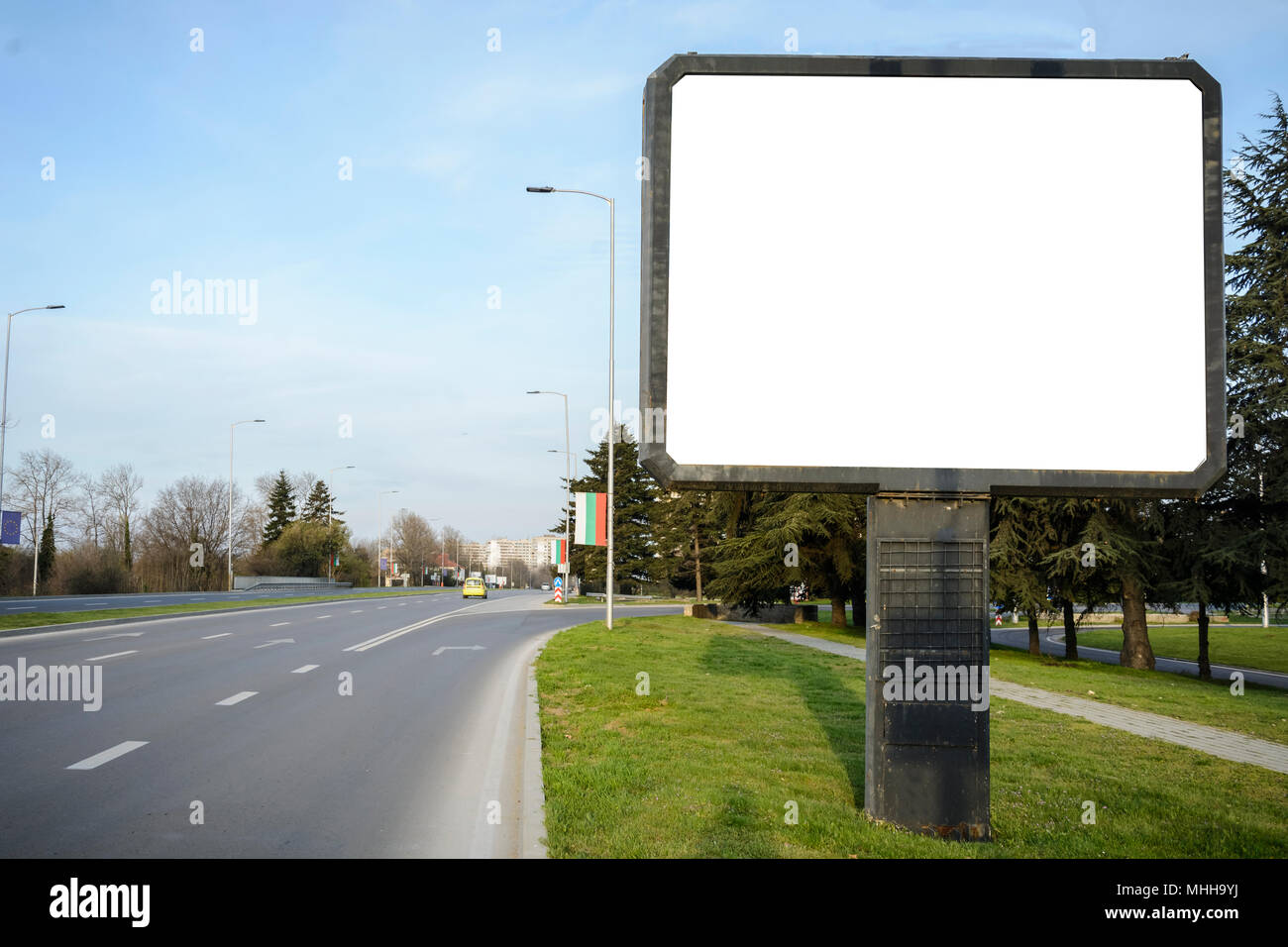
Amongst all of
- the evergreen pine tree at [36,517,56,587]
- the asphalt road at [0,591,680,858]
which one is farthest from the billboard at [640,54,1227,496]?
the evergreen pine tree at [36,517,56,587]

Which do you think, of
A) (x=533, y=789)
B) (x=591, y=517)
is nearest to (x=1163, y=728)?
(x=533, y=789)

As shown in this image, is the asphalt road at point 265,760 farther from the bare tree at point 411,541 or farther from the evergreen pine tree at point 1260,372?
the bare tree at point 411,541

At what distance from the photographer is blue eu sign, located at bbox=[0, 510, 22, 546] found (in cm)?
3878

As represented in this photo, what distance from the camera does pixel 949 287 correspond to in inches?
229

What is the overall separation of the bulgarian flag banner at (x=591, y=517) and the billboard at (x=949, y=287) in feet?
77.4

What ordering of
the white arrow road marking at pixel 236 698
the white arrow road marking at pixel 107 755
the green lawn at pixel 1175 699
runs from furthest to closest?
the green lawn at pixel 1175 699
the white arrow road marking at pixel 236 698
the white arrow road marking at pixel 107 755

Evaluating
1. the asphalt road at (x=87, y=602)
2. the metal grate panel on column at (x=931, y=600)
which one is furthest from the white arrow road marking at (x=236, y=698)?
the asphalt road at (x=87, y=602)

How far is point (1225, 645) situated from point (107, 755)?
4496 centimetres

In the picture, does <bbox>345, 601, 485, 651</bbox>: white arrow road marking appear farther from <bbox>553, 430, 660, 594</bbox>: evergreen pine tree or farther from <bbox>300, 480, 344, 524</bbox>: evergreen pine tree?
<bbox>300, 480, 344, 524</bbox>: evergreen pine tree

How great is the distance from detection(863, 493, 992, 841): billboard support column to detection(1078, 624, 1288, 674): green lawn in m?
29.3

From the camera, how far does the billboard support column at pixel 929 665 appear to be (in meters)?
5.56

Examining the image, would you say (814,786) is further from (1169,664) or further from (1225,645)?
(1225,645)
